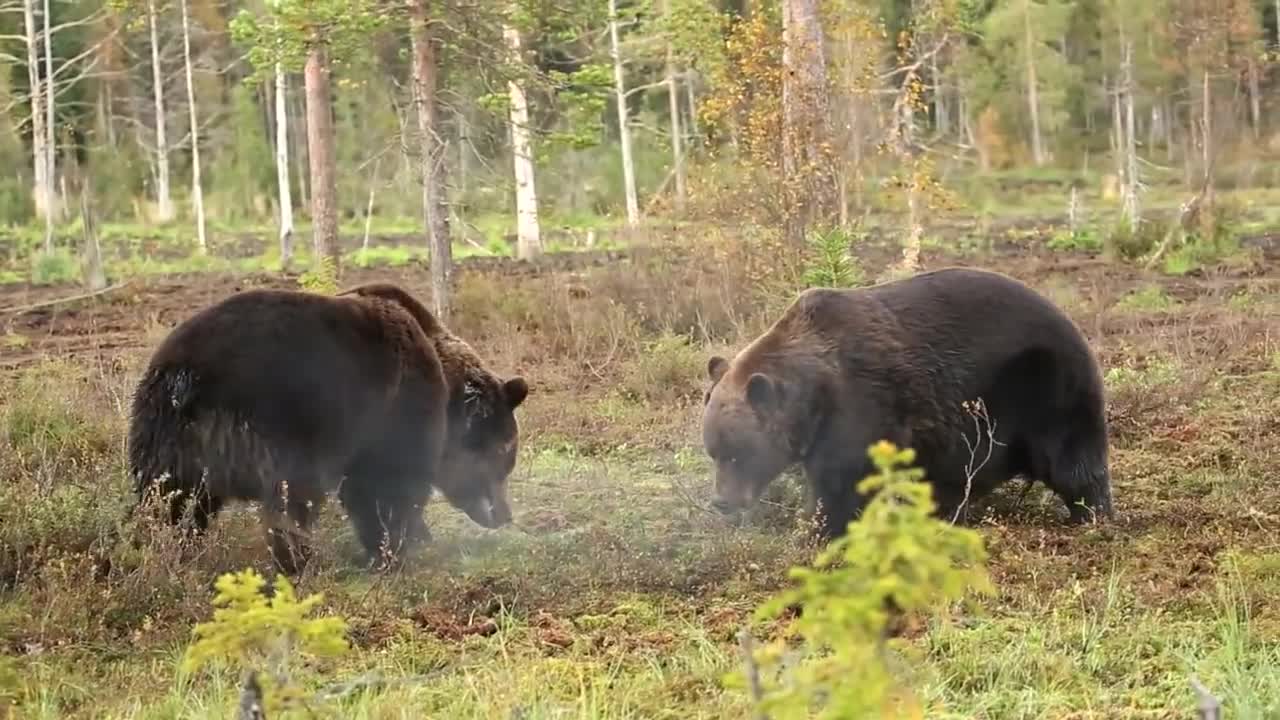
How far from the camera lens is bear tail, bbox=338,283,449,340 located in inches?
296

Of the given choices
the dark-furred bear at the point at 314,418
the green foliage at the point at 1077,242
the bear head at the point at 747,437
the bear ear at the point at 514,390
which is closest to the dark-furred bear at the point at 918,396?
the bear head at the point at 747,437

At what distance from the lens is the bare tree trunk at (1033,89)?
1741 inches

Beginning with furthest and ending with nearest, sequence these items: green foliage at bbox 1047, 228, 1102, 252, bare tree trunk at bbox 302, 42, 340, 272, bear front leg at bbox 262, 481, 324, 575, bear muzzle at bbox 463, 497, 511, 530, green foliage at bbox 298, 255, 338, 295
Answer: green foliage at bbox 1047, 228, 1102, 252
bare tree trunk at bbox 302, 42, 340, 272
green foliage at bbox 298, 255, 338, 295
bear muzzle at bbox 463, 497, 511, 530
bear front leg at bbox 262, 481, 324, 575

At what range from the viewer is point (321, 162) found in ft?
61.6

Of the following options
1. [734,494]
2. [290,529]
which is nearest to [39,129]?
[290,529]

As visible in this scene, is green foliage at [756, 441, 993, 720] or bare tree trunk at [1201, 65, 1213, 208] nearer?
green foliage at [756, 441, 993, 720]

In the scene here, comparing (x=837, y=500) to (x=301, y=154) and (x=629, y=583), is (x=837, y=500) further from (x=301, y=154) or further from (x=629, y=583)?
(x=301, y=154)

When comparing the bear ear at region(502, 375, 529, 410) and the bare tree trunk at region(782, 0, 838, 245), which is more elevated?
the bare tree trunk at region(782, 0, 838, 245)

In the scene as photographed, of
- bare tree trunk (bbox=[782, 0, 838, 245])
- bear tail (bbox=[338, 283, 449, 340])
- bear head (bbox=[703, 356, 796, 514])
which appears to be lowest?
Result: bear head (bbox=[703, 356, 796, 514])

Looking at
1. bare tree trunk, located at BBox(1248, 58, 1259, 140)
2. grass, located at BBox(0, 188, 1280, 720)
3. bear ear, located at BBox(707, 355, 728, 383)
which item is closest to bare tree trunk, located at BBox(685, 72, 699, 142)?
bare tree trunk, located at BBox(1248, 58, 1259, 140)

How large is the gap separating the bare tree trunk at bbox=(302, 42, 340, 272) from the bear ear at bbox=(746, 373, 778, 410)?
11216mm

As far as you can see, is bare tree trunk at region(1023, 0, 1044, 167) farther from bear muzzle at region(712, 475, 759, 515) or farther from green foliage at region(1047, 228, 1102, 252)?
bear muzzle at region(712, 475, 759, 515)

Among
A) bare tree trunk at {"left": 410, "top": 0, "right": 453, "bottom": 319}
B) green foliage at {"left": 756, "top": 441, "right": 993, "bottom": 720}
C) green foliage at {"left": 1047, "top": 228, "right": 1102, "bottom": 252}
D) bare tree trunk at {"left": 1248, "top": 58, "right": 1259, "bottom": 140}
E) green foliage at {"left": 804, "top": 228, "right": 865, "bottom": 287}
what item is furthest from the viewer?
green foliage at {"left": 1047, "top": 228, "right": 1102, "bottom": 252}

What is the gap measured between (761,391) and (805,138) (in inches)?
299
